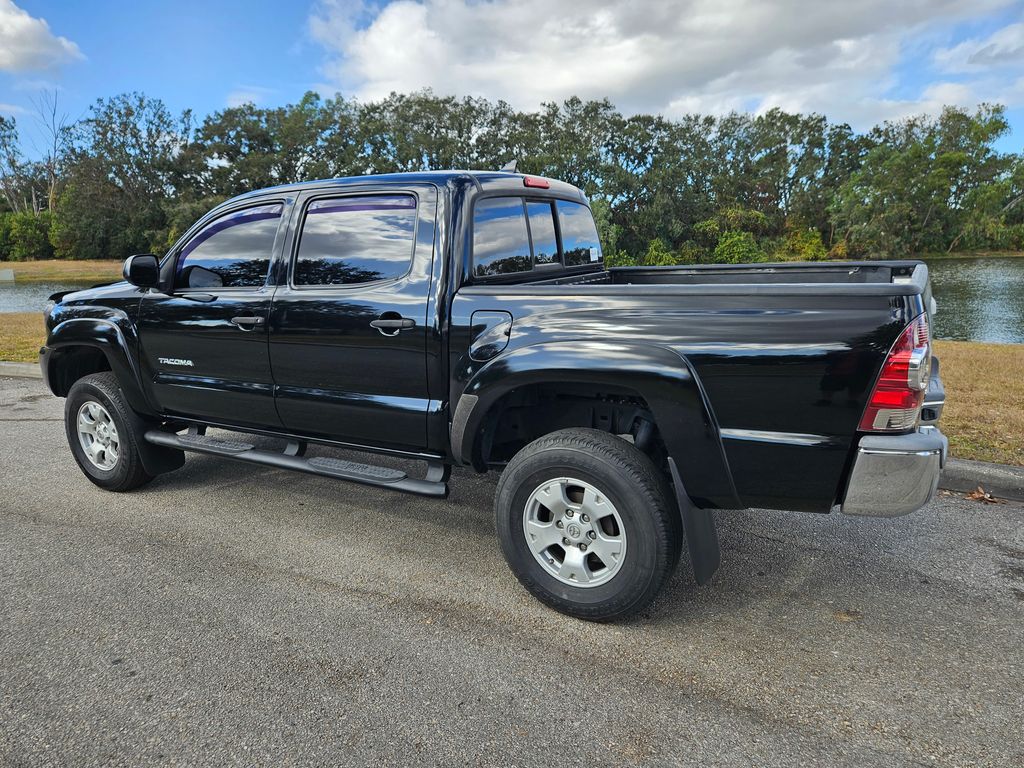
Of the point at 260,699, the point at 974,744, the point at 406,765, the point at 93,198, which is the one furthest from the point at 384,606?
the point at 93,198

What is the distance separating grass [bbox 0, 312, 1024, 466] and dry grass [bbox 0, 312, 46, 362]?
0.04 feet

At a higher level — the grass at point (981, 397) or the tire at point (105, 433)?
the tire at point (105, 433)

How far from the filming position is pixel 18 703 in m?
2.46

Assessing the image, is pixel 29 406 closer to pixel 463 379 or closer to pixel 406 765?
pixel 463 379

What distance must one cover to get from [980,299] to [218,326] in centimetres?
3579

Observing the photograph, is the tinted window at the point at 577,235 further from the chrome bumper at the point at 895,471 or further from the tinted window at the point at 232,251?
the chrome bumper at the point at 895,471

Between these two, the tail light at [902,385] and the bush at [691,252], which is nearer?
the tail light at [902,385]

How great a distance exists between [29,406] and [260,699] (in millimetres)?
6233

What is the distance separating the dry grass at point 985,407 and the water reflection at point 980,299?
820 cm

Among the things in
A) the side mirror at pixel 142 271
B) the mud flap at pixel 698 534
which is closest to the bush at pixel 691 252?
the side mirror at pixel 142 271

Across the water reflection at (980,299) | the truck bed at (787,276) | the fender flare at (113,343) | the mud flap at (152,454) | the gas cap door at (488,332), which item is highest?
the truck bed at (787,276)

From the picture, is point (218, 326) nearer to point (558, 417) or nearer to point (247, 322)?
point (247, 322)

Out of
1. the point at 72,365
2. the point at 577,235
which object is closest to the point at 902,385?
the point at 577,235

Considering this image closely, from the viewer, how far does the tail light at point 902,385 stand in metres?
2.40
